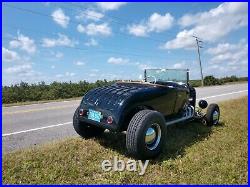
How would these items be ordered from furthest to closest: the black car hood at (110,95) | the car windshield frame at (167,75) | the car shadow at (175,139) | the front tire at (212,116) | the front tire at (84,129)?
the front tire at (212,116)
the car windshield frame at (167,75)
the front tire at (84,129)
the car shadow at (175,139)
the black car hood at (110,95)

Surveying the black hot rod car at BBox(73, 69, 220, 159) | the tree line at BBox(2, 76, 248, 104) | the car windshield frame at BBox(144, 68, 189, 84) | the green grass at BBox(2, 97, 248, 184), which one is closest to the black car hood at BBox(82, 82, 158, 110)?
the black hot rod car at BBox(73, 69, 220, 159)

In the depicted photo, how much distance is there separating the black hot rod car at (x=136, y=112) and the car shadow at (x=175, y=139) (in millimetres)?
259

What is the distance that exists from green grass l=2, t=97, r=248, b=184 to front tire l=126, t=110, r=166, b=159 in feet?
0.73

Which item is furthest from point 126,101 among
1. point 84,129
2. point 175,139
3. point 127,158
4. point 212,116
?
point 212,116

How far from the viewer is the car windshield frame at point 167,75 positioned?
23.8ft

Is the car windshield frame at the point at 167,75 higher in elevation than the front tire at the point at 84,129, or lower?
higher

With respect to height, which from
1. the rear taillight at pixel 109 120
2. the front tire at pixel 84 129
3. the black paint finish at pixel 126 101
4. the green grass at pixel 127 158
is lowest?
the green grass at pixel 127 158

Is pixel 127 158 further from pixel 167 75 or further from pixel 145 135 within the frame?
pixel 167 75

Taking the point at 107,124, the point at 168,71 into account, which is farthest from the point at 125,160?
the point at 168,71

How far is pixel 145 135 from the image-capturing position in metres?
4.80

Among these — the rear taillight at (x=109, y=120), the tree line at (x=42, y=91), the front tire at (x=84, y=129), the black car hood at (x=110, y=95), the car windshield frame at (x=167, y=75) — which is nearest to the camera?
the rear taillight at (x=109, y=120)

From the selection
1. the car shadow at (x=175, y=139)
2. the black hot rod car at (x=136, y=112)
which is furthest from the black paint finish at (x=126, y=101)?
the car shadow at (x=175, y=139)

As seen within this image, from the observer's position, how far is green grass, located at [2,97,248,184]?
425 centimetres

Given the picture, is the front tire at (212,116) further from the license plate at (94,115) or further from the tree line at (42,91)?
the tree line at (42,91)
